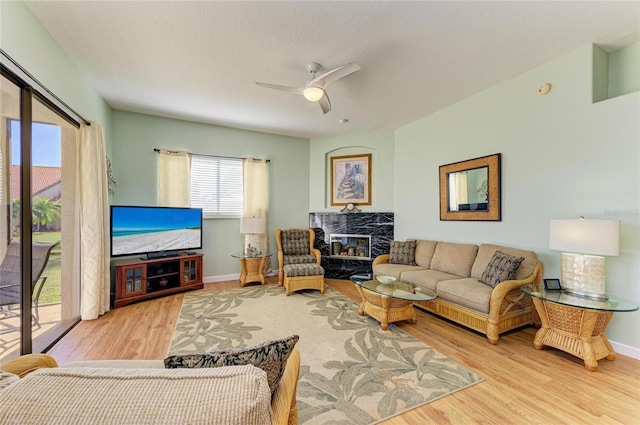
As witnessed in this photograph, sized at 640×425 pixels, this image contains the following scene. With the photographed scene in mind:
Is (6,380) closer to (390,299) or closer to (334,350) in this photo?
(334,350)

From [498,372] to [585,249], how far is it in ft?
4.19

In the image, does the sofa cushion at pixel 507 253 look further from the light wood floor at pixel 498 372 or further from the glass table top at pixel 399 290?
the glass table top at pixel 399 290

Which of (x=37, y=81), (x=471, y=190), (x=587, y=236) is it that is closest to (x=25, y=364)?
(x=37, y=81)

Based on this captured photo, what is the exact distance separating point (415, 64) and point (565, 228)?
7.07ft

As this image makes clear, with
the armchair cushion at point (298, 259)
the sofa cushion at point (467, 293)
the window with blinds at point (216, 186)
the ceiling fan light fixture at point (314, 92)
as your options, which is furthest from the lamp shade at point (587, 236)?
the window with blinds at point (216, 186)

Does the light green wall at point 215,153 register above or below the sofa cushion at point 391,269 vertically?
above

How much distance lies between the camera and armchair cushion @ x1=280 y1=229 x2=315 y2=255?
502 centimetres

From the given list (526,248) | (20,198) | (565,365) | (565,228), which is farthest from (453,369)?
(20,198)

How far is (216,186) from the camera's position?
494cm

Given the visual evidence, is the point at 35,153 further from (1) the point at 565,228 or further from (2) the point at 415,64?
(1) the point at 565,228

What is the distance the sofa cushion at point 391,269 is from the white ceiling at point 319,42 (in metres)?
2.44

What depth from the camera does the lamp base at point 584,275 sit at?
7.55 feet

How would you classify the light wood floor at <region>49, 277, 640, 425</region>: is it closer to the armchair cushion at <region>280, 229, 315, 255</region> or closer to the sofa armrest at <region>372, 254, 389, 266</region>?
the sofa armrest at <region>372, 254, 389, 266</region>

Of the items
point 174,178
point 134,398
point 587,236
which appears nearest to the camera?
point 134,398
